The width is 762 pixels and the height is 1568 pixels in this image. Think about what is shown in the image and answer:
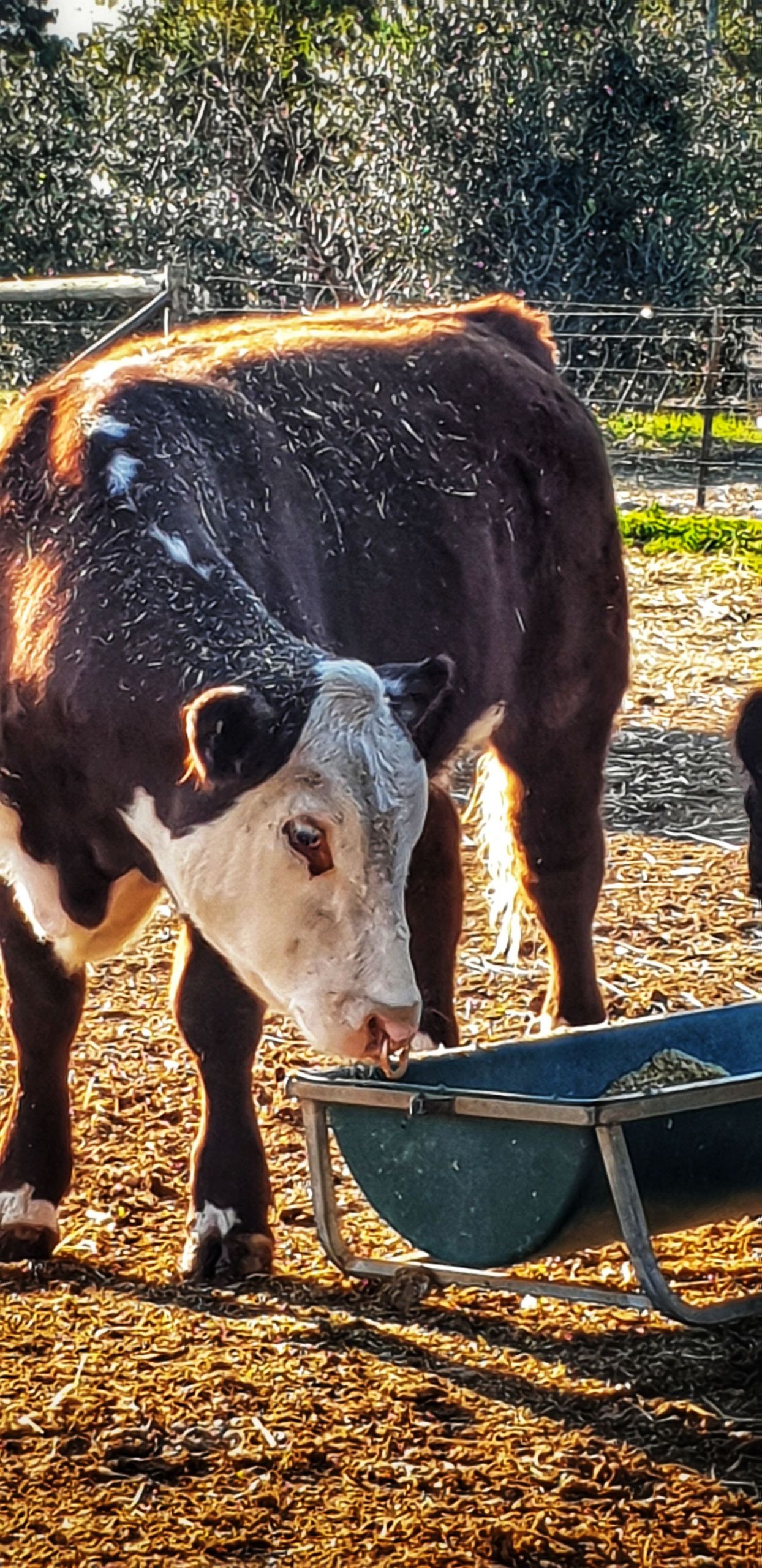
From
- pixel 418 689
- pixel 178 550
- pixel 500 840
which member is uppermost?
pixel 178 550

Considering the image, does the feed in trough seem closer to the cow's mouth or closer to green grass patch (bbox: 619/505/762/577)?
the cow's mouth

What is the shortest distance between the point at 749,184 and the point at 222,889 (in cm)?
2170

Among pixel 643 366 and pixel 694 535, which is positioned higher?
pixel 643 366

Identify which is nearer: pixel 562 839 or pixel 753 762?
pixel 753 762

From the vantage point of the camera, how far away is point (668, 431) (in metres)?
18.3

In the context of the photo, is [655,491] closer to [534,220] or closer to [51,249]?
[534,220]

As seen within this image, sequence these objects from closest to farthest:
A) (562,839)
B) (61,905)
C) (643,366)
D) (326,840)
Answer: (326,840)
(61,905)
(562,839)
(643,366)

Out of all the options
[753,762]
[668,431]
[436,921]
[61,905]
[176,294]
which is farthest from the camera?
[668,431]

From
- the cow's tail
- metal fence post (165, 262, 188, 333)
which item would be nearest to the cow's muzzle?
the cow's tail

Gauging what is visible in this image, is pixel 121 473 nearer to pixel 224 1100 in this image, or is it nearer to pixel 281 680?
pixel 281 680

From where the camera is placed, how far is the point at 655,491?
16875mm

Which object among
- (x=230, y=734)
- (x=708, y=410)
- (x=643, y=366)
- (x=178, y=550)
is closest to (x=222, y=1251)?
(x=230, y=734)

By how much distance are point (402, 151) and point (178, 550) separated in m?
20.7

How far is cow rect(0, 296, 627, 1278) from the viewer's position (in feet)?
12.1
